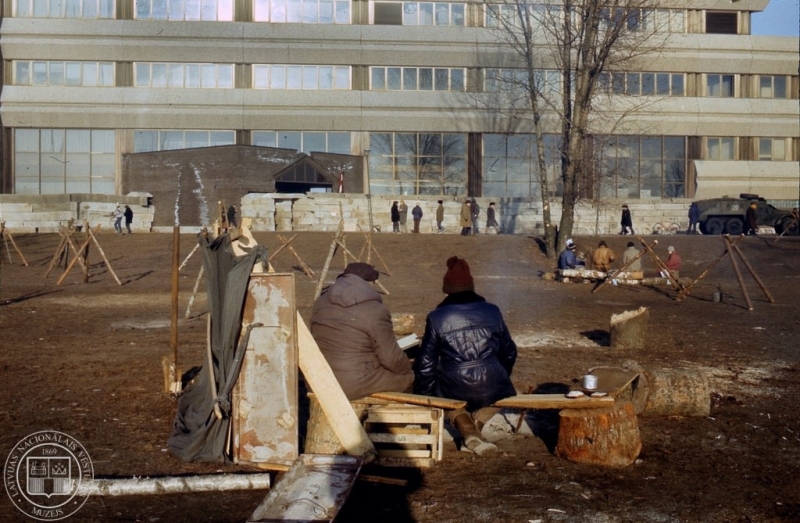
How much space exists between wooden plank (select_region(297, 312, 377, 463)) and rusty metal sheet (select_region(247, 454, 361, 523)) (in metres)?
0.38

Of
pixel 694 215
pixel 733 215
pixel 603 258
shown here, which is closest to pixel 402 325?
pixel 603 258

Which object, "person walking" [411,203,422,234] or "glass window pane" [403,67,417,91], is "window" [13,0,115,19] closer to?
"glass window pane" [403,67,417,91]

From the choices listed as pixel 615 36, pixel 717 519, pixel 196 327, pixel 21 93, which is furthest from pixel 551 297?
pixel 21 93

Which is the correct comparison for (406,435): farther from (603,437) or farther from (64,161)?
(64,161)

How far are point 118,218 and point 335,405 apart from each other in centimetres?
3155

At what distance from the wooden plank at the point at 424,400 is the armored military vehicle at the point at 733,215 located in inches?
1385

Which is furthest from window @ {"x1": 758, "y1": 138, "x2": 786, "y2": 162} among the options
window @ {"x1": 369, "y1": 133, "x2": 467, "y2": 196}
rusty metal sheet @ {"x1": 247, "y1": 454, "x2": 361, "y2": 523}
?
rusty metal sheet @ {"x1": 247, "y1": 454, "x2": 361, "y2": 523}

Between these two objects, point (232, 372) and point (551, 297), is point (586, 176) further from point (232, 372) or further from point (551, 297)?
point (232, 372)

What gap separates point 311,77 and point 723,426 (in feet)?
123

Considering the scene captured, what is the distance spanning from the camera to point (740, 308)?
17.5m

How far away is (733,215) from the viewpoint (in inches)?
1540

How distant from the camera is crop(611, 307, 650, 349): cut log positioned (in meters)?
12.2

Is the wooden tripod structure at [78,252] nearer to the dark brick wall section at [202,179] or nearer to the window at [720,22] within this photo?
the dark brick wall section at [202,179]

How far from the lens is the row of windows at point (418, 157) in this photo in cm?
4225
